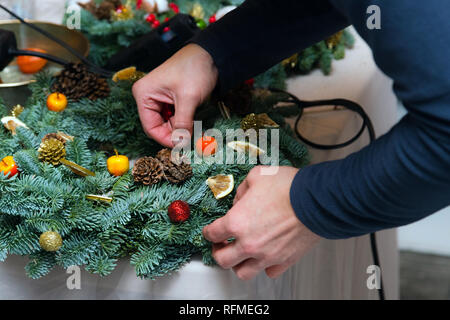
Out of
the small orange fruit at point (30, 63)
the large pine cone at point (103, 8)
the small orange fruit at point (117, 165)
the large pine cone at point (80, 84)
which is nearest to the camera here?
the small orange fruit at point (117, 165)

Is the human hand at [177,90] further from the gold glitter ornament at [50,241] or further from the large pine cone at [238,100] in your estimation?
the gold glitter ornament at [50,241]

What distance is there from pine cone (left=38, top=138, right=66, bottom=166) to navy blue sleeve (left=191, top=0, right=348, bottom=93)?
207 millimetres

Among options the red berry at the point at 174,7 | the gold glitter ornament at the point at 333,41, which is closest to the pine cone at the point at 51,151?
the red berry at the point at 174,7

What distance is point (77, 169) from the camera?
1.69ft

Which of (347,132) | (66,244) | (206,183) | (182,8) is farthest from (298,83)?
(66,244)

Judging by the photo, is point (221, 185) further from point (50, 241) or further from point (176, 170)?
point (50, 241)

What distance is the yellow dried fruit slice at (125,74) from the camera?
63 cm

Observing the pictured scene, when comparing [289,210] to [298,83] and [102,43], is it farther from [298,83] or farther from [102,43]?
[102,43]

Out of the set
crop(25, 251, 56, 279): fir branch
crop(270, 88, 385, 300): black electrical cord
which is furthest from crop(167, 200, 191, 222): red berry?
crop(270, 88, 385, 300): black electrical cord

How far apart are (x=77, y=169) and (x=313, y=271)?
0.41m

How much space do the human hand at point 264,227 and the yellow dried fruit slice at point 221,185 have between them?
0.15 feet

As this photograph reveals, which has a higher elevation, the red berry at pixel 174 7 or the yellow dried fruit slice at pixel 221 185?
the red berry at pixel 174 7
